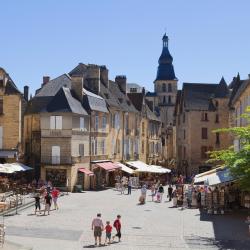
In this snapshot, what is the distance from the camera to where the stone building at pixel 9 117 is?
149 feet

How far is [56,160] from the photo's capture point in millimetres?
45344

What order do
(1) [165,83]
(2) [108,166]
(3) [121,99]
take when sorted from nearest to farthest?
(2) [108,166] → (3) [121,99] → (1) [165,83]

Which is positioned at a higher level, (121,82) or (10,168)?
(121,82)

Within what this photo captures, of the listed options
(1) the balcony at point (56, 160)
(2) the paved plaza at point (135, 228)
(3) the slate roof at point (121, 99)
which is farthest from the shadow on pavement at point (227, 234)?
(3) the slate roof at point (121, 99)

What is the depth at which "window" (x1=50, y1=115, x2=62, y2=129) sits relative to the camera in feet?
149

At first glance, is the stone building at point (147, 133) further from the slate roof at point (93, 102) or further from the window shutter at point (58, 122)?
the window shutter at point (58, 122)

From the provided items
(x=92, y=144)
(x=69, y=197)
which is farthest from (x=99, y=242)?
(x=92, y=144)

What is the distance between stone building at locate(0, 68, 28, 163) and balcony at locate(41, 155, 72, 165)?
2273 mm

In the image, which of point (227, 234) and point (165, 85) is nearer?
point (227, 234)

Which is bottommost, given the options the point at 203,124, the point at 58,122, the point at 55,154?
the point at 55,154

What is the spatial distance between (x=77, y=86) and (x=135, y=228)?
79.6ft

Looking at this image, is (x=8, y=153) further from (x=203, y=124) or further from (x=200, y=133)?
(x=203, y=124)

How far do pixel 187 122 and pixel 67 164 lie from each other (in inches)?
1105

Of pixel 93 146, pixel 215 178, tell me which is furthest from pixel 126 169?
pixel 215 178
